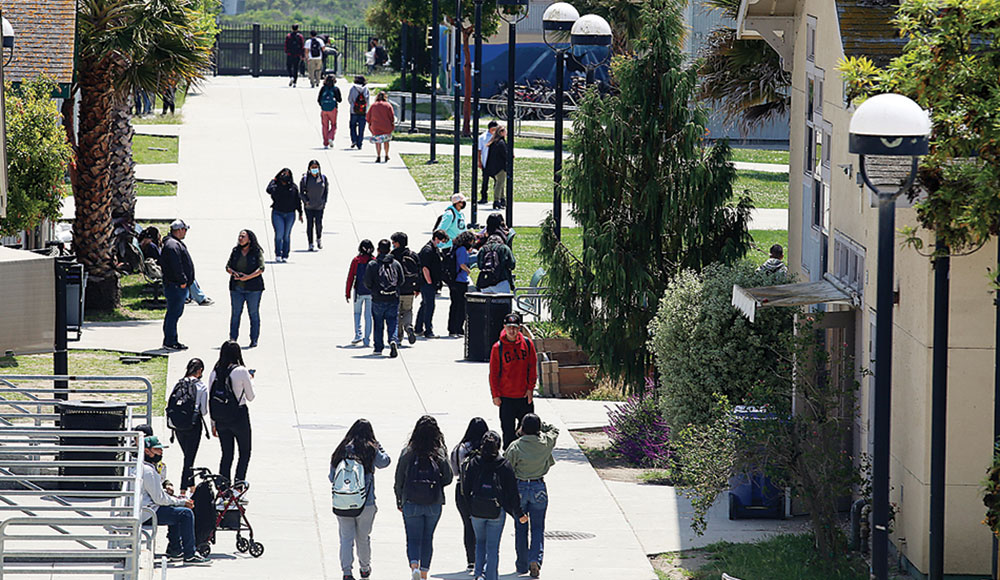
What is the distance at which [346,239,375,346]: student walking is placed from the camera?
2167cm

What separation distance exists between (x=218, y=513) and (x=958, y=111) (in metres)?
6.84

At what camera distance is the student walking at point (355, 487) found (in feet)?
41.0

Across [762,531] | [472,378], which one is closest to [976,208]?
[762,531]

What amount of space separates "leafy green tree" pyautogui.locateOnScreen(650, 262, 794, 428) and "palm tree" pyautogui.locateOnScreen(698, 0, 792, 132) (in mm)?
4641

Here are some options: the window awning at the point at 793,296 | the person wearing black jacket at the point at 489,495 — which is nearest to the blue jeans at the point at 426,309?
the window awning at the point at 793,296

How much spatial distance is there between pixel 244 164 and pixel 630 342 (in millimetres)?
21679

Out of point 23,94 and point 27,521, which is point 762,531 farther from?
point 23,94

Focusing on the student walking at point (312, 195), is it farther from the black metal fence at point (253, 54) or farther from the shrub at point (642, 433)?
the black metal fence at point (253, 54)

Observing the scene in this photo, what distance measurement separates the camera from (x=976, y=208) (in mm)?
10344

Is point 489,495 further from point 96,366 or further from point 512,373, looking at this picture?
point 96,366

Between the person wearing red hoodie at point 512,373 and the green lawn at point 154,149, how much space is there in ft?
78.7

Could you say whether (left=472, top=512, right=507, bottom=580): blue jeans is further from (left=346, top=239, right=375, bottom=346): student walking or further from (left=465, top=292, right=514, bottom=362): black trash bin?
(left=346, top=239, right=375, bottom=346): student walking

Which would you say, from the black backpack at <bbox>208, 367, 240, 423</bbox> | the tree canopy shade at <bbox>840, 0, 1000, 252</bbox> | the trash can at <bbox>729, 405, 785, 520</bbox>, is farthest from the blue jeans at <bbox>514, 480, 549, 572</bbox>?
the tree canopy shade at <bbox>840, 0, 1000, 252</bbox>

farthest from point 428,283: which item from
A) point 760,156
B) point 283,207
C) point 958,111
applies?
point 760,156
